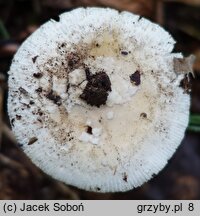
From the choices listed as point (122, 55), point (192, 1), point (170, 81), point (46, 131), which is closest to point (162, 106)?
point (170, 81)

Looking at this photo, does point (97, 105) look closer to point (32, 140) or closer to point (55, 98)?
point (55, 98)

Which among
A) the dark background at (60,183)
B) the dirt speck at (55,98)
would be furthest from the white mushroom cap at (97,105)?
the dark background at (60,183)

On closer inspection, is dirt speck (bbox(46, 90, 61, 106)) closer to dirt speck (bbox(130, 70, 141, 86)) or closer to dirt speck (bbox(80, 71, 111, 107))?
dirt speck (bbox(80, 71, 111, 107))

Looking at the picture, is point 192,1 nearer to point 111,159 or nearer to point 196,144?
point 196,144

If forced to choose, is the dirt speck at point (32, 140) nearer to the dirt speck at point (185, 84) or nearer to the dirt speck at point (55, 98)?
the dirt speck at point (55, 98)

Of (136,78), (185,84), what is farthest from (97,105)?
(185,84)

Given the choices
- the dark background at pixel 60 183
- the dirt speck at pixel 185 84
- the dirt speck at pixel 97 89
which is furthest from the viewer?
the dark background at pixel 60 183
